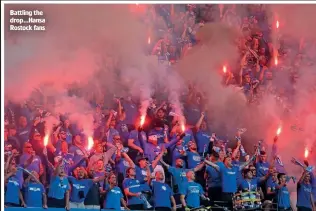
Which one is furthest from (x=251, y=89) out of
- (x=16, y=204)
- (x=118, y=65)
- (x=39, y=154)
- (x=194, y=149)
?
(x=16, y=204)

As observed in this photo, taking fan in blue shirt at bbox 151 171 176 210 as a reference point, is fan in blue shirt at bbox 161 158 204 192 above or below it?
above

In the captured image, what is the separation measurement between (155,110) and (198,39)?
2.07 feet

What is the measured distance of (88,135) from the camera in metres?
4.34

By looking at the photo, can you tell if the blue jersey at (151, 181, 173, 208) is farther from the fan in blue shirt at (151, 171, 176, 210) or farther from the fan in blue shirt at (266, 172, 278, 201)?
the fan in blue shirt at (266, 172, 278, 201)

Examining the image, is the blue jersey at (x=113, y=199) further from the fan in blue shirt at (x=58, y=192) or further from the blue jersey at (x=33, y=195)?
the blue jersey at (x=33, y=195)

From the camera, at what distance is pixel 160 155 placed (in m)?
4.36

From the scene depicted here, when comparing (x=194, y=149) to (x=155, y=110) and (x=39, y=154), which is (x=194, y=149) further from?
(x=39, y=154)

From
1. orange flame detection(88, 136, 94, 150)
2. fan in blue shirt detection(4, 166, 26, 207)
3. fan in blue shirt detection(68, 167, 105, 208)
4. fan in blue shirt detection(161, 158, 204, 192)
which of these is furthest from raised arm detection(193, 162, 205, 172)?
fan in blue shirt detection(4, 166, 26, 207)

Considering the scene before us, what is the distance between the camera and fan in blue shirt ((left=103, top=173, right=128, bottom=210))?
4.30 m

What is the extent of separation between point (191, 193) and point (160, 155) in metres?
0.36

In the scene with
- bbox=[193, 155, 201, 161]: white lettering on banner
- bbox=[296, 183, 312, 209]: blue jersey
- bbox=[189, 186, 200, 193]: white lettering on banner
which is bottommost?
bbox=[296, 183, 312, 209]: blue jersey

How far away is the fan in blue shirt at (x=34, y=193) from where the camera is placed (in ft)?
14.0

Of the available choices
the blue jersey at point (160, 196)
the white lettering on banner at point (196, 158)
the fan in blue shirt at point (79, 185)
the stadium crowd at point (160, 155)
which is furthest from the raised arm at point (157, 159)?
the fan in blue shirt at point (79, 185)

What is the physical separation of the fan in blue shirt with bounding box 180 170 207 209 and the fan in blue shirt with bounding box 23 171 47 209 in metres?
1.02
